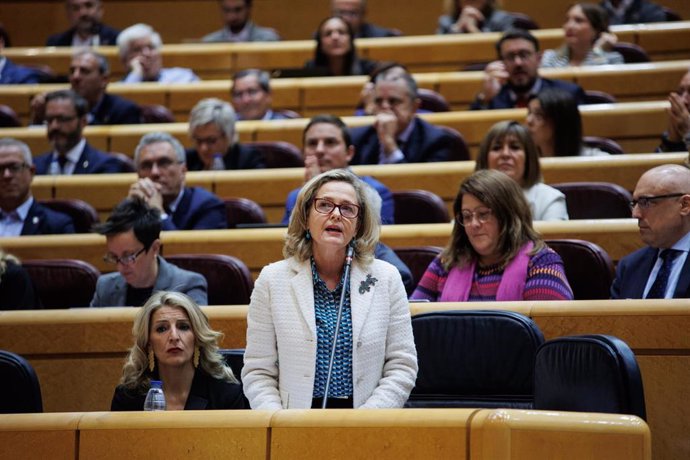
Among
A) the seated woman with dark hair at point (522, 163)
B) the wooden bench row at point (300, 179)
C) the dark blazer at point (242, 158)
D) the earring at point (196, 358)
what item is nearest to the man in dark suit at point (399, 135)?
the wooden bench row at point (300, 179)

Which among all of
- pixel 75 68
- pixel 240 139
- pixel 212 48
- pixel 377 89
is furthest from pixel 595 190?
pixel 212 48

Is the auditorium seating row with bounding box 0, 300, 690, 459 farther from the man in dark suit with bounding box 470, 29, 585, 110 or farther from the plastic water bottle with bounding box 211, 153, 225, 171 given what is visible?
the man in dark suit with bounding box 470, 29, 585, 110

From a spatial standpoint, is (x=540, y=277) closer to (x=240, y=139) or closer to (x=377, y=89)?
(x=377, y=89)

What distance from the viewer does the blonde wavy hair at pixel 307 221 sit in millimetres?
1659

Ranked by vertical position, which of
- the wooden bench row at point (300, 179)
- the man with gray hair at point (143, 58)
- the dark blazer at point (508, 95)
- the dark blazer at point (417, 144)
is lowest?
the wooden bench row at point (300, 179)

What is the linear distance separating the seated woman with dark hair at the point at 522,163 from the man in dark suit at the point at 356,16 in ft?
5.66

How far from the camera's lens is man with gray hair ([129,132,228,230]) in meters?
2.68

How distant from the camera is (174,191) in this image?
2.74 m

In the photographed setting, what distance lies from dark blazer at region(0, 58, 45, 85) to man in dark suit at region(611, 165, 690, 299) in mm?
2683

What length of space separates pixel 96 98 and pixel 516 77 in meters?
1.33

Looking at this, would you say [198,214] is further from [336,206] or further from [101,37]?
[101,37]

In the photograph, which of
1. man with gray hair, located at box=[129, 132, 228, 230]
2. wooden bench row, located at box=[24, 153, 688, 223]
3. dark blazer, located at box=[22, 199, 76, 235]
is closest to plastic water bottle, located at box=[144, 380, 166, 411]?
man with gray hair, located at box=[129, 132, 228, 230]

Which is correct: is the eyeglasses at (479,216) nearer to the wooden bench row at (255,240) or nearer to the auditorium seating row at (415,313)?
the auditorium seating row at (415,313)

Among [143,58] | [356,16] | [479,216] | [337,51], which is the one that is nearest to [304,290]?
[479,216]
